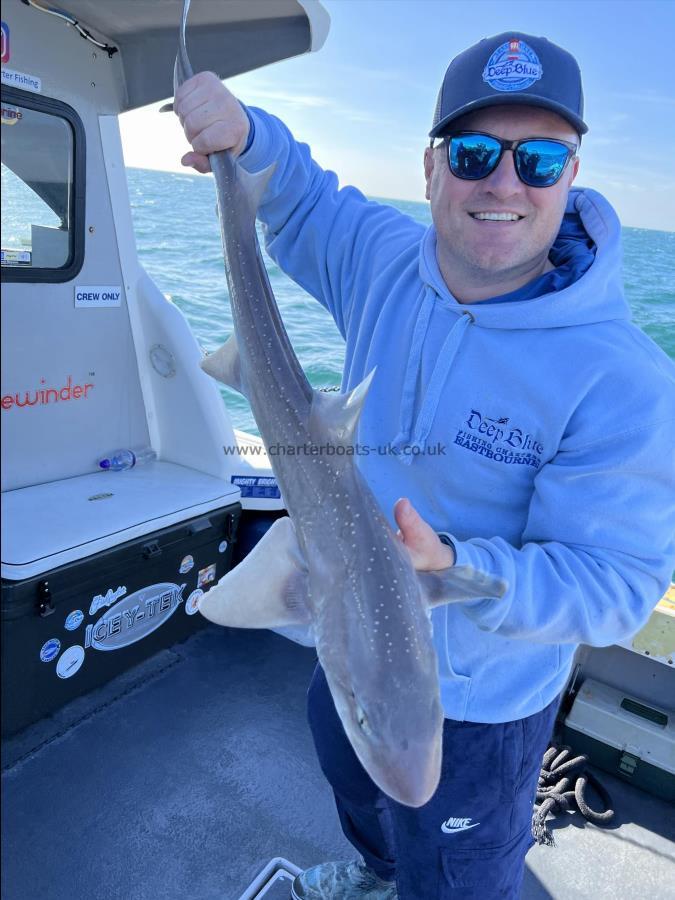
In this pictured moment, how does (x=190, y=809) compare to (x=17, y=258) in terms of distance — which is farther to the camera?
(x=17, y=258)

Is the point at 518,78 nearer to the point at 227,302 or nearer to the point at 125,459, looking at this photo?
the point at 125,459

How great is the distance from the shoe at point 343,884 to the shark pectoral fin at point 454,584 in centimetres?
172

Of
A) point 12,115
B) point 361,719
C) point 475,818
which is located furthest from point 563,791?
point 12,115

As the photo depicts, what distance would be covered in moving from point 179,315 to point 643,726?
11.4ft

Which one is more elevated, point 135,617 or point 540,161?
point 540,161

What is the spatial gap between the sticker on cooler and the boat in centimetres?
2

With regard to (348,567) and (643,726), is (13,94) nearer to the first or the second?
(348,567)

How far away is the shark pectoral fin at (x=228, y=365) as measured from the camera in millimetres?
1979

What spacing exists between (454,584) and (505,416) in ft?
2.00

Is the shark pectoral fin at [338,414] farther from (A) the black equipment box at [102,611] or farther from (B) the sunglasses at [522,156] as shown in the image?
(A) the black equipment box at [102,611]

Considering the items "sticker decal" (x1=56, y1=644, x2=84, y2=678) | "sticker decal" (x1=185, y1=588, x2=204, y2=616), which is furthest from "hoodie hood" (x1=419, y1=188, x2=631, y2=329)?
"sticker decal" (x1=185, y1=588, x2=204, y2=616)

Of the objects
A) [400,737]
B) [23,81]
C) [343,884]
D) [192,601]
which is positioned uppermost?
[23,81]

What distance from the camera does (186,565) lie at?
3.99 meters

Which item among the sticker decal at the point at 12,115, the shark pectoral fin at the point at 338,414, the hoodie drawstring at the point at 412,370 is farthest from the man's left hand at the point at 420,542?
the sticker decal at the point at 12,115
